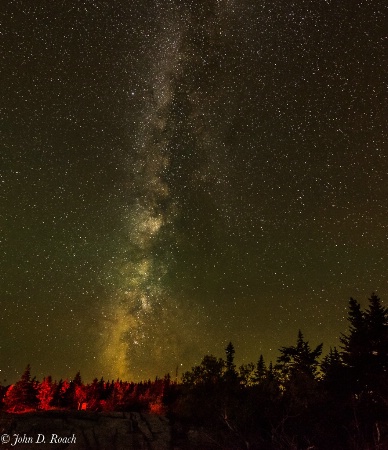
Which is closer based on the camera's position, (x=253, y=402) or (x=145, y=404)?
(x=253, y=402)

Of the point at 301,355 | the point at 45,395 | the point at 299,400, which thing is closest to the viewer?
the point at 299,400

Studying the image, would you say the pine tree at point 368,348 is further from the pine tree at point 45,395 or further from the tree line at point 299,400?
the pine tree at point 45,395

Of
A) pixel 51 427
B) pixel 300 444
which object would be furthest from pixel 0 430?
pixel 300 444

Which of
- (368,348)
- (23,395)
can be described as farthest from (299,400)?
(23,395)

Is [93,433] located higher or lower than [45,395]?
lower

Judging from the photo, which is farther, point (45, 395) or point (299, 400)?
point (45, 395)

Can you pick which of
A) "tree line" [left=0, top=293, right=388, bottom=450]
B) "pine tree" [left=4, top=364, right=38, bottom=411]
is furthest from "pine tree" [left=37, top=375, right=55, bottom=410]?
"tree line" [left=0, top=293, right=388, bottom=450]

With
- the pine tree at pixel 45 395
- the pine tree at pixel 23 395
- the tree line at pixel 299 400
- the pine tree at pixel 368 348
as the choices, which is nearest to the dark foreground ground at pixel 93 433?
the tree line at pixel 299 400

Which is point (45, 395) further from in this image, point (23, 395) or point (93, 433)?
point (93, 433)

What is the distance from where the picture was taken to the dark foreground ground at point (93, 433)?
26.5 metres

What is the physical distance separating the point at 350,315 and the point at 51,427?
78.5ft

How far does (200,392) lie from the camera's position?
31094 mm

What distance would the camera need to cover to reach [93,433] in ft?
92.3

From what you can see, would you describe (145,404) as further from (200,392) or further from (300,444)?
(300,444)
